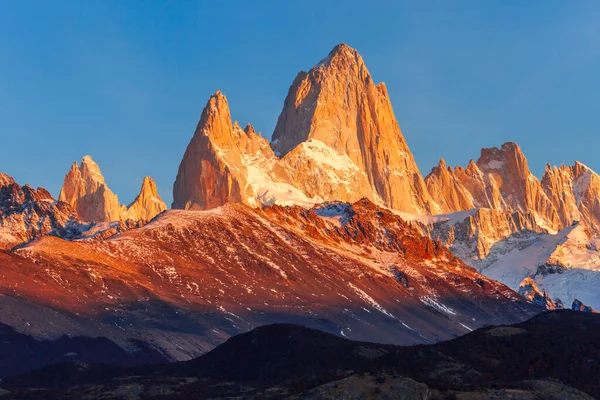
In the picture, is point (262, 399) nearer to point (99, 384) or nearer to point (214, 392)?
point (214, 392)

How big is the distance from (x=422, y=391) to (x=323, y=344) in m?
44.2

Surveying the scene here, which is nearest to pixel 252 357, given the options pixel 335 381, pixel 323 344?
pixel 323 344

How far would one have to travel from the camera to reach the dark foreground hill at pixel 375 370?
9619cm

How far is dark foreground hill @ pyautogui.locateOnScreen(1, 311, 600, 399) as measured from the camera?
316 feet

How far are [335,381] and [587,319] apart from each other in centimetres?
4852

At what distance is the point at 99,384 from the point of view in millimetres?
124438

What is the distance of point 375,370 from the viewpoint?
104 meters

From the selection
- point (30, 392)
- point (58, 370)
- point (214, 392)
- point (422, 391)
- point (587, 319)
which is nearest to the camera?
point (422, 391)

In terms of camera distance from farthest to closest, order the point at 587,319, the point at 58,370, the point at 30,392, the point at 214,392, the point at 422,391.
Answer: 1. the point at 58,370
2. the point at 587,319
3. the point at 30,392
4. the point at 214,392
5. the point at 422,391

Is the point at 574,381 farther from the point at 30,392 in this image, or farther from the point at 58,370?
the point at 58,370

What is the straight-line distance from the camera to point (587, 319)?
446 feet

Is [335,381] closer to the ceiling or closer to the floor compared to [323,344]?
closer to the floor

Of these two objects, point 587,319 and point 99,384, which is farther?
point 587,319

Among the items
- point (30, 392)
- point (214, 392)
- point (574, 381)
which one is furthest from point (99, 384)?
point (574, 381)
